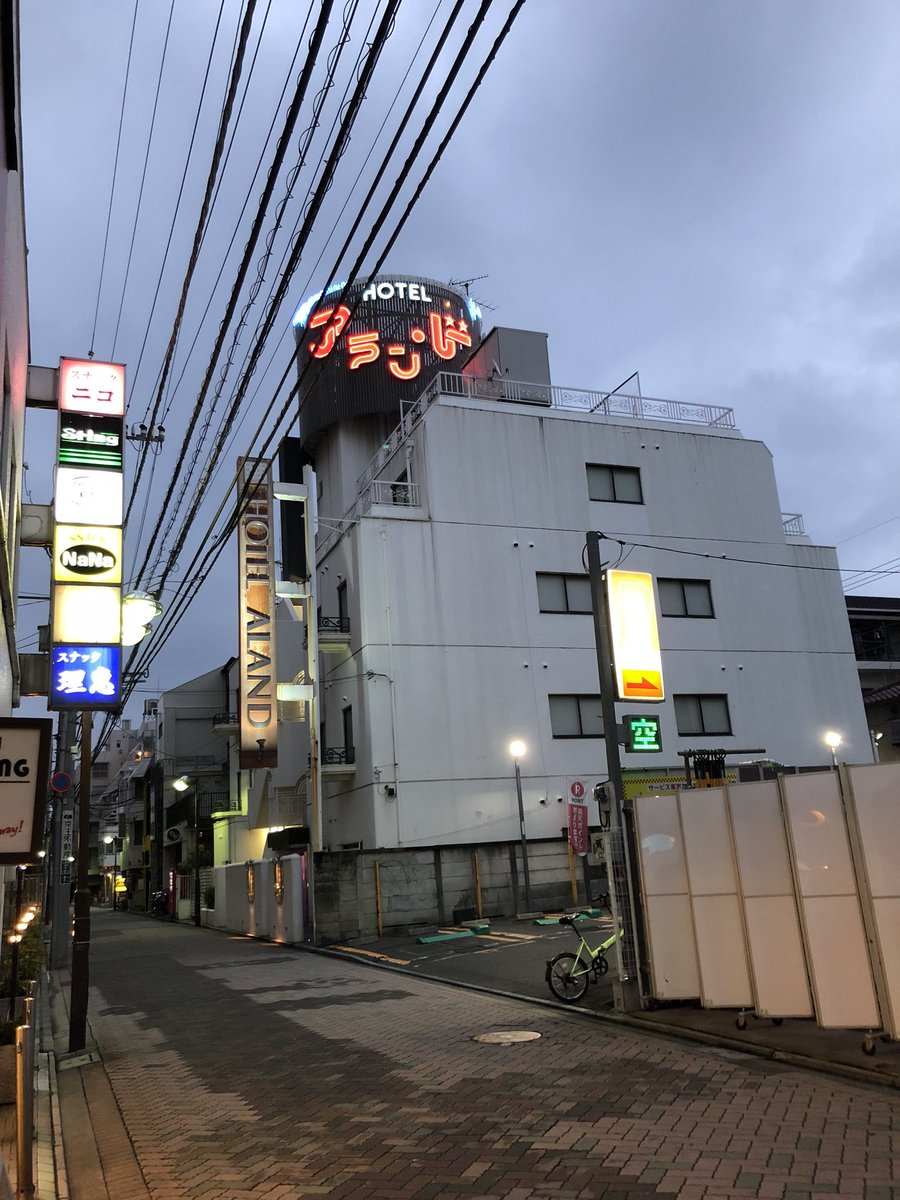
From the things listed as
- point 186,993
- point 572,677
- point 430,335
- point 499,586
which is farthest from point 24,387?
point 430,335

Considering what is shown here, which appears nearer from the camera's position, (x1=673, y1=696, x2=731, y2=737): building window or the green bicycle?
the green bicycle

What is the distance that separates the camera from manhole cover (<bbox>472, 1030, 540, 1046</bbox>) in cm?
1027

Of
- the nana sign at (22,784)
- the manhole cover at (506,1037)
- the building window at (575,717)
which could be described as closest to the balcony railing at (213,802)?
the building window at (575,717)

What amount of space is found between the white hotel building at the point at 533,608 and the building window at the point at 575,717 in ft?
0.23

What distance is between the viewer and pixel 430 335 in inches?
1396

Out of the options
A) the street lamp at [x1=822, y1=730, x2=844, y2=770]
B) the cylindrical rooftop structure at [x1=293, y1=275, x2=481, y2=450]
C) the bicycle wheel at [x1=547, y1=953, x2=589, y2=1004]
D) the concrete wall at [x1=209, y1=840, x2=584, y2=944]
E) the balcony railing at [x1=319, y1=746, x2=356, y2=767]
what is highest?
the cylindrical rooftop structure at [x1=293, y1=275, x2=481, y2=450]

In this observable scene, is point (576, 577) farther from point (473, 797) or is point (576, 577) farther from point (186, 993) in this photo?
point (186, 993)

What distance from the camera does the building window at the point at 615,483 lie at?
97.7 feet

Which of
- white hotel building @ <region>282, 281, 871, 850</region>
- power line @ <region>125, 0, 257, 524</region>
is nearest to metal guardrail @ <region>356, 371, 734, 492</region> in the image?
white hotel building @ <region>282, 281, 871, 850</region>

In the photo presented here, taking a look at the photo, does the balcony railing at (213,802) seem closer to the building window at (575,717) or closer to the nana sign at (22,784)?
the building window at (575,717)

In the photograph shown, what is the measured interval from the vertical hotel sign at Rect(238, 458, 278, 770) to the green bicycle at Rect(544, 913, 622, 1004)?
14.1m

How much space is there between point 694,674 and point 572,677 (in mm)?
4315

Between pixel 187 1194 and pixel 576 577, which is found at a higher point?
pixel 576 577

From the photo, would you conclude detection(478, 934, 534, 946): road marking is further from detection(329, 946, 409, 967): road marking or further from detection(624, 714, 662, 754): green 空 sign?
detection(624, 714, 662, 754): green 空 sign
